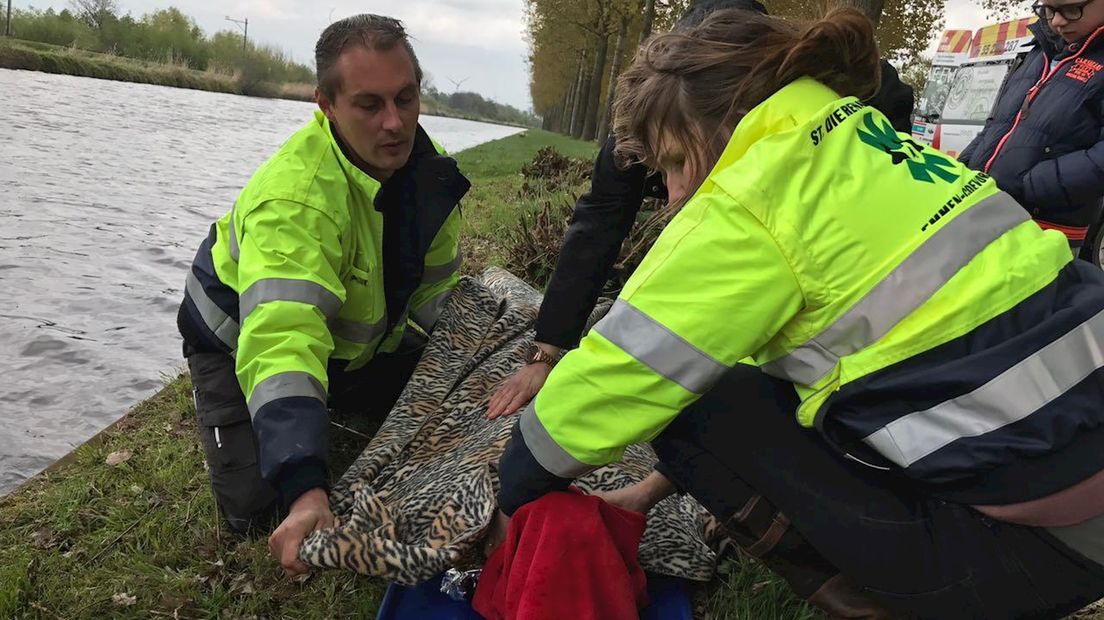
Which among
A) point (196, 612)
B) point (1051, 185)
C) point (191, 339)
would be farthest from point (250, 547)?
point (1051, 185)

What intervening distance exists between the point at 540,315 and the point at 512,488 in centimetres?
108

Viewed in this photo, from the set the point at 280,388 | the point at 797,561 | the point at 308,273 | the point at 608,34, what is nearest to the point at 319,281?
the point at 308,273

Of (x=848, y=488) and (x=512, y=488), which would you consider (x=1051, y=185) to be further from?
(x=512, y=488)

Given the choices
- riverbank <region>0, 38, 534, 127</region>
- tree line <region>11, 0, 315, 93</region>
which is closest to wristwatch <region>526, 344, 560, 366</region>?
riverbank <region>0, 38, 534, 127</region>

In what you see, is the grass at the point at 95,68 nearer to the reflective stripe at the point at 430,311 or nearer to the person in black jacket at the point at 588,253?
the reflective stripe at the point at 430,311

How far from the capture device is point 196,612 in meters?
2.02

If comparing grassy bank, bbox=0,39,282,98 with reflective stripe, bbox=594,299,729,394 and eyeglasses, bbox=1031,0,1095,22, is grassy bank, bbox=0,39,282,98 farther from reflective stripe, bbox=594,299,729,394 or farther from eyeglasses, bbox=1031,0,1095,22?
reflective stripe, bbox=594,299,729,394

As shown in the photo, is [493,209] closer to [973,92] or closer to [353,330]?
[353,330]

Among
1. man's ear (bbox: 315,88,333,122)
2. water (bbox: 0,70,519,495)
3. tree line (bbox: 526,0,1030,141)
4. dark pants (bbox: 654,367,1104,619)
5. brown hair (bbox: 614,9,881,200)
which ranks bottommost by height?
water (bbox: 0,70,519,495)

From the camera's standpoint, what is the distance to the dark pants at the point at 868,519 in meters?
1.46

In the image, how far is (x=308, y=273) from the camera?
7.16 ft

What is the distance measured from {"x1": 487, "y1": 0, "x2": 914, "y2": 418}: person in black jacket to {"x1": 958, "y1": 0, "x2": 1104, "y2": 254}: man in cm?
92

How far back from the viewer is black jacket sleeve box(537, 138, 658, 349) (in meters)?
2.63

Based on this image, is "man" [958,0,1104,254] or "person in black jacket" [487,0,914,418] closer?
"person in black jacket" [487,0,914,418]
